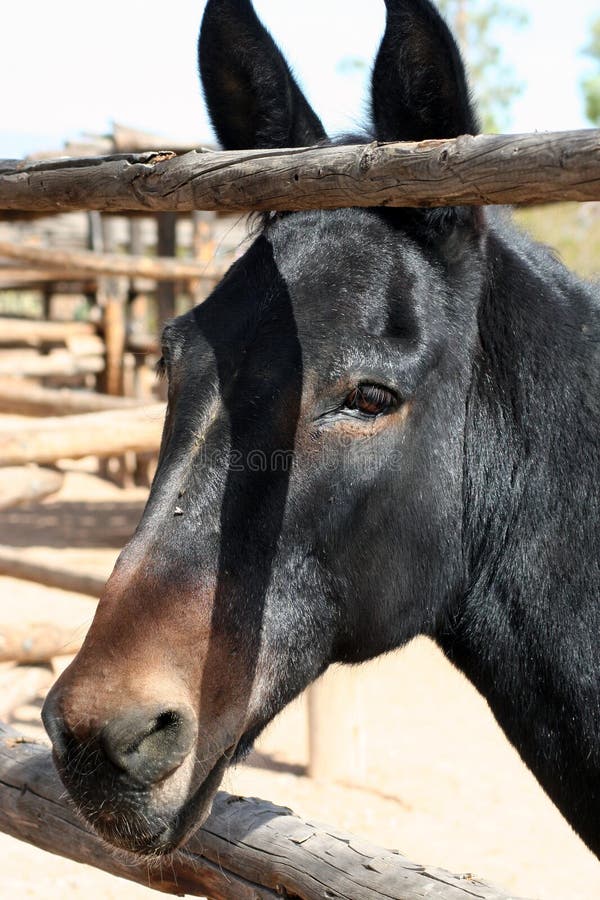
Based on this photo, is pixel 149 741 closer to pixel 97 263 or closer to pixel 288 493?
pixel 288 493

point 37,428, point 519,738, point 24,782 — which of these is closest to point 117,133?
point 37,428

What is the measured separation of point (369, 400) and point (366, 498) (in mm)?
209

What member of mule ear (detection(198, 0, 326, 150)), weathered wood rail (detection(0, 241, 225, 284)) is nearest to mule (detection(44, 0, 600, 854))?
mule ear (detection(198, 0, 326, 150))

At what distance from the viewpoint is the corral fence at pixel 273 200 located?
55.1 inches

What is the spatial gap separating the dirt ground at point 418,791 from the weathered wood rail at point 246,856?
82 centimetres

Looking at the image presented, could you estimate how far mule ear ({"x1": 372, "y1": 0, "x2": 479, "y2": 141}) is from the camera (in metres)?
1.93

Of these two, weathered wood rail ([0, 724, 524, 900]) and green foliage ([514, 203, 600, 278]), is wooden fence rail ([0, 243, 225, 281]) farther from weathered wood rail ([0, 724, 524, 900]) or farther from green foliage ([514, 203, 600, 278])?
green foliage ([514, 203, 600, 278])

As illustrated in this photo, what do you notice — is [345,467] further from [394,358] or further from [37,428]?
[37,428]

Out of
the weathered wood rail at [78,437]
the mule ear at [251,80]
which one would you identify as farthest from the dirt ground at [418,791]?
the mule ear at [251,80]

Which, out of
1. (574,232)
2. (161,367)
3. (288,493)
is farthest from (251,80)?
(574,232)

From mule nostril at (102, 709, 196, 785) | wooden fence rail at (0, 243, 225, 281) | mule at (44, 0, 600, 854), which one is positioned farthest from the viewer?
wooden fence rail at (0, 243, 225, 281)

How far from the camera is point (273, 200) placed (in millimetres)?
1709

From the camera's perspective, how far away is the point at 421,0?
1.87 meters

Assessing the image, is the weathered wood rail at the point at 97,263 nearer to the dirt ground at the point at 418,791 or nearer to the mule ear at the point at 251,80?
the dirt ground at the point at 418,791
